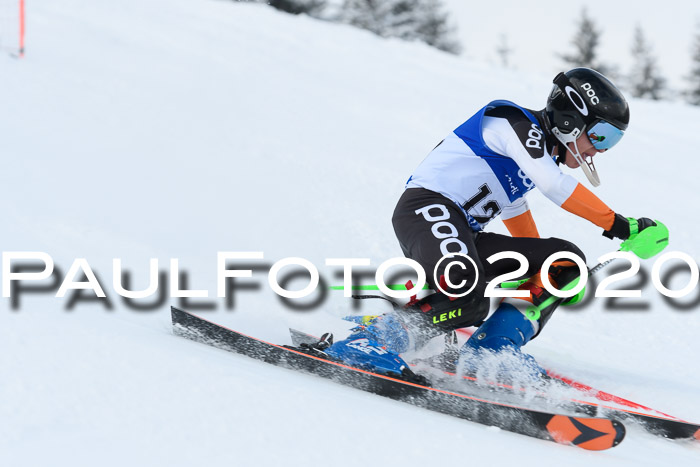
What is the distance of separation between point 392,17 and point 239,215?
1047 inches

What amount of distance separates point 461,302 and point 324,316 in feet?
3.93

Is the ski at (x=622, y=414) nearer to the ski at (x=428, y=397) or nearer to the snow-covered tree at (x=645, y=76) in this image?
the ski at (x=428, y=397)

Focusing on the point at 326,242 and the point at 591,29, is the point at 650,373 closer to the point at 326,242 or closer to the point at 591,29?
the point at 326,242

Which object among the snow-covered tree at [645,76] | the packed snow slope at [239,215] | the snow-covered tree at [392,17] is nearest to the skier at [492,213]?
the packed snow slope at [239,215]

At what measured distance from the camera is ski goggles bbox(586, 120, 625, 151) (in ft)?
10.7

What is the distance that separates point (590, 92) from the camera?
10.7 feet

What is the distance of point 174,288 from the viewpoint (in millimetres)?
4281

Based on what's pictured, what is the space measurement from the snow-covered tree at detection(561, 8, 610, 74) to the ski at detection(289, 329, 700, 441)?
34.0 m

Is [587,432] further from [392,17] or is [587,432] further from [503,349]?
[392,17]

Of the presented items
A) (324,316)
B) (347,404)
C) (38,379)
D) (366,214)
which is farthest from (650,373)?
(38,379)

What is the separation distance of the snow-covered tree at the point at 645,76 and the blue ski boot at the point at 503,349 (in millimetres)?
34620

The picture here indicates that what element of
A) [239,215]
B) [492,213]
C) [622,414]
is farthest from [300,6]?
[622,414]

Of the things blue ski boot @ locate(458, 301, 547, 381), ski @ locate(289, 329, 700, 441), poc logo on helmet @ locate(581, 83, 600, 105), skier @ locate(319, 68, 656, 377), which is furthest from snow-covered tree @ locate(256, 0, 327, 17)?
ski @ locate(289, 329, 700, 441)

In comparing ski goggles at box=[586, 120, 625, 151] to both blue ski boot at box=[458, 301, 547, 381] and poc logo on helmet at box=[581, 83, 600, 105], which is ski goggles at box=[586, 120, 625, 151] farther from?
blue ski boot at box=[458, 301, 547, 381]
